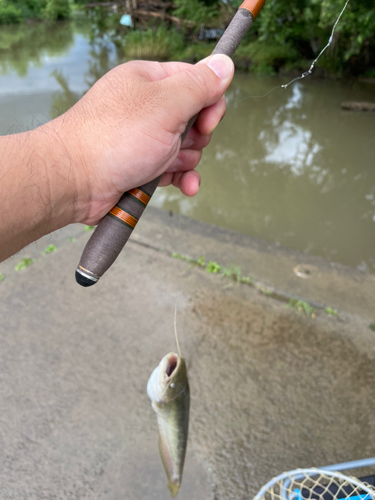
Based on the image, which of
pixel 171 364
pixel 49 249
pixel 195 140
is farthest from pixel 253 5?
pixel 49 249

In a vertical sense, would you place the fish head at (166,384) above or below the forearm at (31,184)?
below

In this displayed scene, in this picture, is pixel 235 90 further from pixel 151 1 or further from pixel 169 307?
pixel 169 307

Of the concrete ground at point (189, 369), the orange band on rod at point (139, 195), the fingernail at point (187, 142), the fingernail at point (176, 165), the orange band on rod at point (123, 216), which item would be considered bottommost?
the concrete ground at point (189, 369)

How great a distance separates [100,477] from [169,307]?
1.26 metres

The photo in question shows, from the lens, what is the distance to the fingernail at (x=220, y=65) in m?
1.26

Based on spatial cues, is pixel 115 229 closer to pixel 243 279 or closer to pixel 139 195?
pixel 139 195

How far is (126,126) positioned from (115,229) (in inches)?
14.6

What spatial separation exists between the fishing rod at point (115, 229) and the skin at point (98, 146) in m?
0.09

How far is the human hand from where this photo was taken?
1.17 m

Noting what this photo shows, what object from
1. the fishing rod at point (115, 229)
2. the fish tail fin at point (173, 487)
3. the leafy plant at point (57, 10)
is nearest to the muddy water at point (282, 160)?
the fishing rod at point (115, 229)

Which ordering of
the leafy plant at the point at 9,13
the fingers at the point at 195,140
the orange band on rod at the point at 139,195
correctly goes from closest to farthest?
the orange band on rod at the point at 139,195 → the fingers at the point at 195,140 → the leafy plant at the point at 9,13

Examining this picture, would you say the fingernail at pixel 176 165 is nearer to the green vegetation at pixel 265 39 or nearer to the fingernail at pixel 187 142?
the fingernail at pixel 187 142

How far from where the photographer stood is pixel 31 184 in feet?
3.62

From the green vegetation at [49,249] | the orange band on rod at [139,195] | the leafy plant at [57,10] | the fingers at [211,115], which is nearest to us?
the orange band on rod at [139,195]
